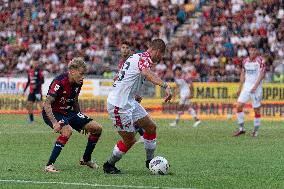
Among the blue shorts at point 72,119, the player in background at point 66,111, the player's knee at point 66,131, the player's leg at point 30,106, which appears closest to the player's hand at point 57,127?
the player in background at point 66,111

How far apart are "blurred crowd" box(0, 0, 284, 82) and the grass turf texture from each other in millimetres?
12719

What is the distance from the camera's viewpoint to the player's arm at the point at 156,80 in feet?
46.4

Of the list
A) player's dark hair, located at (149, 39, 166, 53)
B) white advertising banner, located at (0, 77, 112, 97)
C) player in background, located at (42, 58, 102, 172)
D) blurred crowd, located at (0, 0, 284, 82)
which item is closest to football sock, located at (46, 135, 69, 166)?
player in background, located at (42, 58, 102, 172)

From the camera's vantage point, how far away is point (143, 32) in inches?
1790

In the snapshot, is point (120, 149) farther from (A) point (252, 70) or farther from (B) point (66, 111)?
(A) point (252, 70)

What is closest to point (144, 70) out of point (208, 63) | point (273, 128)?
point (273, 128)

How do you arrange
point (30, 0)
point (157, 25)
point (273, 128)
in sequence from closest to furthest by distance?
1. point (273, 128)
2. point (157, 25)
3. point (30, 0)

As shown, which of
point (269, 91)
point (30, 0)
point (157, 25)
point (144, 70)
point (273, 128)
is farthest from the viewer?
point (30, 0)

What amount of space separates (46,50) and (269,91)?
13096 mm

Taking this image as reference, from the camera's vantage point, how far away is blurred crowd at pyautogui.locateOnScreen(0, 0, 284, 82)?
138 ft

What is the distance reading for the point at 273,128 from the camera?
29.5m

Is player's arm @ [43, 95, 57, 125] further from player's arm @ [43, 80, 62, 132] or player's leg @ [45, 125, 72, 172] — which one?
player's leg @ [45, 125, 72, 172]

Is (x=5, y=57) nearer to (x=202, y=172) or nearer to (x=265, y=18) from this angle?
(x=265, y=18)

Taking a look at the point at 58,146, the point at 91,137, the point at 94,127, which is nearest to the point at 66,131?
the point at 58,146
